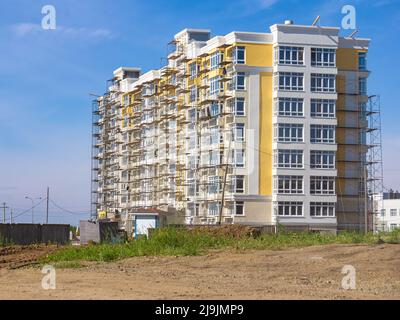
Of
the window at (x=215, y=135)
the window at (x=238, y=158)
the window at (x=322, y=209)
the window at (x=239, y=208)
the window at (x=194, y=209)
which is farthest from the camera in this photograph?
the window at (x=194, y=209)

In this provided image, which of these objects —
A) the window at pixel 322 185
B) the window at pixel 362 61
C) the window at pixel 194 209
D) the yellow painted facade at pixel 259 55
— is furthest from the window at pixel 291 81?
the window at pixel 194 209

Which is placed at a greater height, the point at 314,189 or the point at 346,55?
the point at 346,55

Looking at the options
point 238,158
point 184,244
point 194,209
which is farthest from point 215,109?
point 184,244

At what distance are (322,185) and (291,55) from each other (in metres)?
15.6

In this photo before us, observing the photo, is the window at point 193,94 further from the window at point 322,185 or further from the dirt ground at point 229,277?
the dirt ground at point 229,277

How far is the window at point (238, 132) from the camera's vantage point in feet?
282

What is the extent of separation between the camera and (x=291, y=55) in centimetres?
8662

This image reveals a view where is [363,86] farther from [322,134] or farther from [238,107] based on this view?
[238,107]

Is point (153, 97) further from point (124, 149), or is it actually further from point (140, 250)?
point (140, 250)

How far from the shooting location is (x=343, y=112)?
298 ft

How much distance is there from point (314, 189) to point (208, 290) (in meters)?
69.8

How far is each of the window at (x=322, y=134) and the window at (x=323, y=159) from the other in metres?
1.43

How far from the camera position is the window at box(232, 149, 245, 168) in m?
85.7
